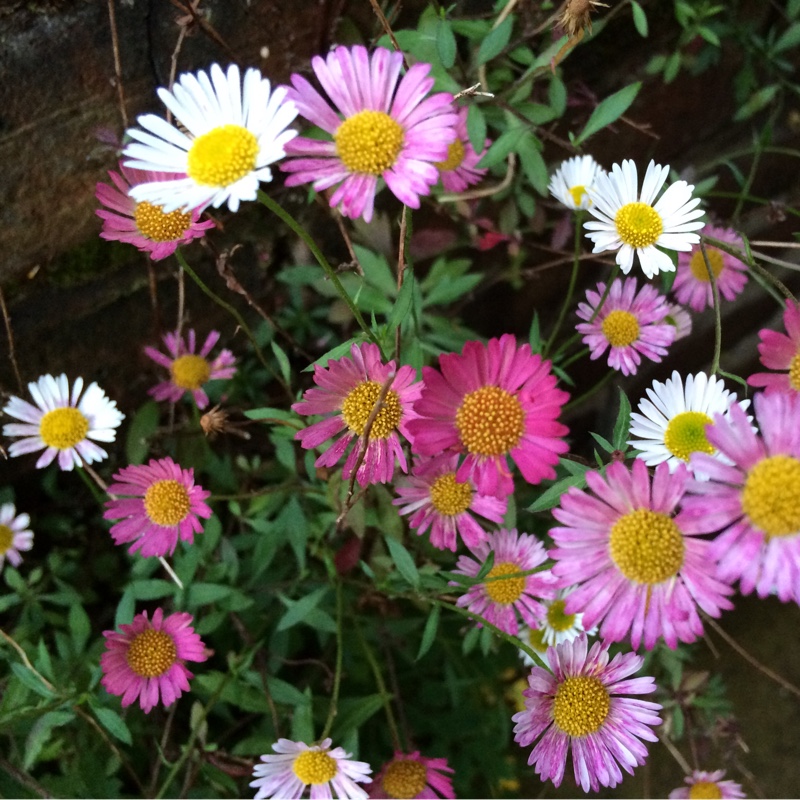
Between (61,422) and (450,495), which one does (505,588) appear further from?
(61,422)

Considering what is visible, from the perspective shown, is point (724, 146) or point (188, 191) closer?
point (188, 191)

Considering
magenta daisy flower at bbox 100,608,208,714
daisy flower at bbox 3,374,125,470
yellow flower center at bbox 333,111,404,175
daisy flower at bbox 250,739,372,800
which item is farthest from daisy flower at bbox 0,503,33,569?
yellow flower center at bbox 333,111,404,175

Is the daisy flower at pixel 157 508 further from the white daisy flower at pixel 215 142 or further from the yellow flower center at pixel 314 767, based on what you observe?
the white daisy flower at pixel 215 142

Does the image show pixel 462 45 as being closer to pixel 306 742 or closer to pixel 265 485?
pixel 265 485

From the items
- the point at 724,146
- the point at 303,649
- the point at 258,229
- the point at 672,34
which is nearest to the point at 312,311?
the point at 258,229

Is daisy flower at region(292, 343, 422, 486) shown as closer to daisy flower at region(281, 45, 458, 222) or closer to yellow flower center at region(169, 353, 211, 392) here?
daisy flower at region(281, 45, 458, 222)

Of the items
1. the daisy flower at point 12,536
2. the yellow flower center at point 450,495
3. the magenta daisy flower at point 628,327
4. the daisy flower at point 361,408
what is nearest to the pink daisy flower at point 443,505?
the yellow flower center at point 450,495
